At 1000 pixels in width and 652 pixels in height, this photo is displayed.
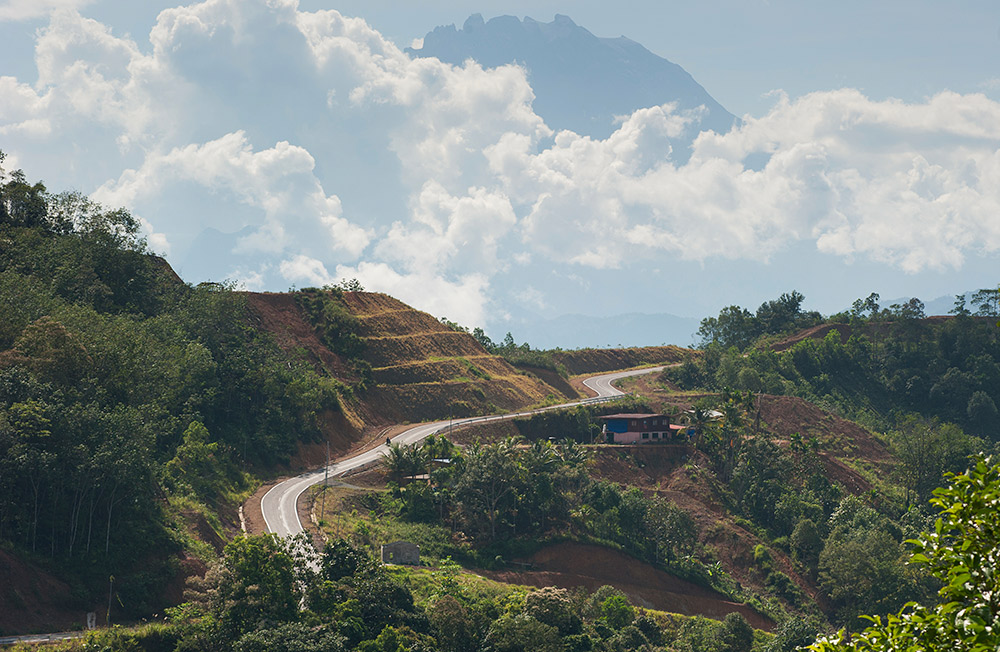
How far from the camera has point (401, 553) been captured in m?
62.4

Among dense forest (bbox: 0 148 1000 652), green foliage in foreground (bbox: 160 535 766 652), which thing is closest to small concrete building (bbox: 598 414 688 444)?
dense forest (bbox: 0 148 1000 652)

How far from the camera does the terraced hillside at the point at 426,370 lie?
101 m

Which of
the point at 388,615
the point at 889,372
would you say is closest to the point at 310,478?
the point at 388,615

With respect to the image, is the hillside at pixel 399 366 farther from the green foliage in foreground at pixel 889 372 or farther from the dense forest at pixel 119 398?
the green foliage in foreground at pixel 889 372

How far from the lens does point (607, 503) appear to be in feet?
252

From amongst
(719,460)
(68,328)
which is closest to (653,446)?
(719,460)

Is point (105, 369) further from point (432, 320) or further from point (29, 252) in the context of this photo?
point (432, 320)

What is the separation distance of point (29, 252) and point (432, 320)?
2226 inches

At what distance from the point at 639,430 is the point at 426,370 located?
89.1ft

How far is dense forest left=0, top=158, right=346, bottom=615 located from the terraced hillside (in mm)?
8758

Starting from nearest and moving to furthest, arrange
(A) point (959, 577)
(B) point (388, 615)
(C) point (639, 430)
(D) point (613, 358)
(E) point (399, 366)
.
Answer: (A) point (959, 577)
(B) point (388, 615)
(C) point (639, 430)
(E) point (399, 366)
(D) point (613, 358)

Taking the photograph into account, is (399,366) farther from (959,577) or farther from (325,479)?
(959,577)

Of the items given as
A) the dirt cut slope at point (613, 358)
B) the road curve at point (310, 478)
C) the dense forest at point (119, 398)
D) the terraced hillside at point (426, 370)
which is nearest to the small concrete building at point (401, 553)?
the road curve at point (310, 478)

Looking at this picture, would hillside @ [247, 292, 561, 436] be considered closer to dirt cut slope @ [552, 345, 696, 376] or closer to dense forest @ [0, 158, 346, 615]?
dense forest @ [0, 158, 346, 615]
